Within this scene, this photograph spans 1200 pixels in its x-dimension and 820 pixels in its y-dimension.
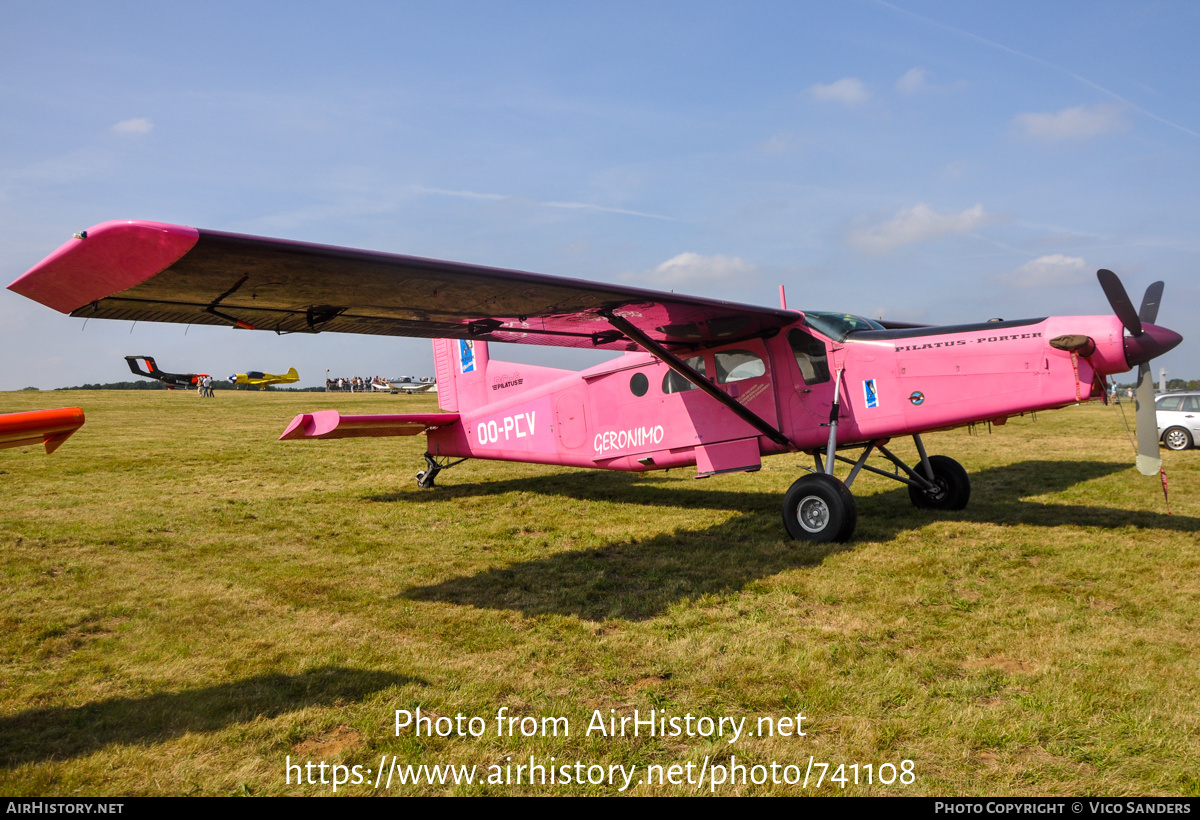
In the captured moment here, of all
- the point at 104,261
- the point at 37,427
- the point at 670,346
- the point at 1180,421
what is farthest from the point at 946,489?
the point at 1180,421

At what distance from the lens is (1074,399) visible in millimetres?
6848

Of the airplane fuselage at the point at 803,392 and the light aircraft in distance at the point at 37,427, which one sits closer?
the light aircraft in distance at the point at 37,427

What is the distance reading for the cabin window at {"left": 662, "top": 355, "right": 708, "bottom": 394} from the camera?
923cm

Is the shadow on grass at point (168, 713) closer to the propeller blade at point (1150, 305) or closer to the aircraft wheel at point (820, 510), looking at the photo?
the aircraft wheel at point (820, 510)

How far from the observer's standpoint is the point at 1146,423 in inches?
279

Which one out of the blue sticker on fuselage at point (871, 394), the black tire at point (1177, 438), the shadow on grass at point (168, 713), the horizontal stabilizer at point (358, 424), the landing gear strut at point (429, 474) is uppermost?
the horizontal stabilizer at point (358, 424)

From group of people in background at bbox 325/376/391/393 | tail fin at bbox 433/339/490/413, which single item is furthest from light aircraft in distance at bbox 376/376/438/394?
tail fin at bbox 433/339/490/413

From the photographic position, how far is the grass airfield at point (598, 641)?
336 cm

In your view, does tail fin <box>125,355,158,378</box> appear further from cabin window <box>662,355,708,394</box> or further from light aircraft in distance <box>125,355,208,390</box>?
cabin window <box>662,355,708,394</box>

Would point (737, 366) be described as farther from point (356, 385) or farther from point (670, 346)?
point (356, 385)

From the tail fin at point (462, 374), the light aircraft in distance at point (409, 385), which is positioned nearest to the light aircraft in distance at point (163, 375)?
the light aircraft in distance at point (409, 385)

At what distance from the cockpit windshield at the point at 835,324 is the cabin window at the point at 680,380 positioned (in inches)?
58.6

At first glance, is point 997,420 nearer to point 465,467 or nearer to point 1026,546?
point 1026,546

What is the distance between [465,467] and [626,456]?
6.58 meters
